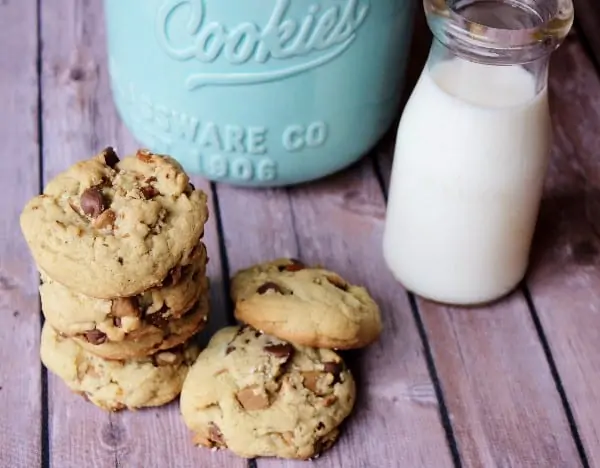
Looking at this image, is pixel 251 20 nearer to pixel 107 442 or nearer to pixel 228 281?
pixel 228 281

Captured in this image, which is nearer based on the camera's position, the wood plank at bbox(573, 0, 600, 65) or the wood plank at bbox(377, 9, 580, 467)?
the wood plank at bbox(377, 9, 580, 467)

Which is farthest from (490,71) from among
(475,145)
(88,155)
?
(88,155)

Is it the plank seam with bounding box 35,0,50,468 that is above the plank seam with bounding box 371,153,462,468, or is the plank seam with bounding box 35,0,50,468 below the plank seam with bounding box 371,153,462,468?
above

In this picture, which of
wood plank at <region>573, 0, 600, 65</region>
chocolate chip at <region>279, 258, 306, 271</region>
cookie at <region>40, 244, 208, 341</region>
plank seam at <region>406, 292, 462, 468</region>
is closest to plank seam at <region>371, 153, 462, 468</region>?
plank seam at <region>406, 292, 462, 468</region>

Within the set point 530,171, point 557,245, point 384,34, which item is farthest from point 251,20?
point 557,245

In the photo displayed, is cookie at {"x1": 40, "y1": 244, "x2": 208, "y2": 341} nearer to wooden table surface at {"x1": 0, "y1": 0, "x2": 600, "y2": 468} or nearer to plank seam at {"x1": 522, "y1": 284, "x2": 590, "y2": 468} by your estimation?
wooden table surface at {"x1": 0, "y1": 0, "x2": 600, "y2": 468}

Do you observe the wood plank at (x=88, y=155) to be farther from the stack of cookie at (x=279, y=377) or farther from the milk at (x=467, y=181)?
the milk at (x=467, y=181)
